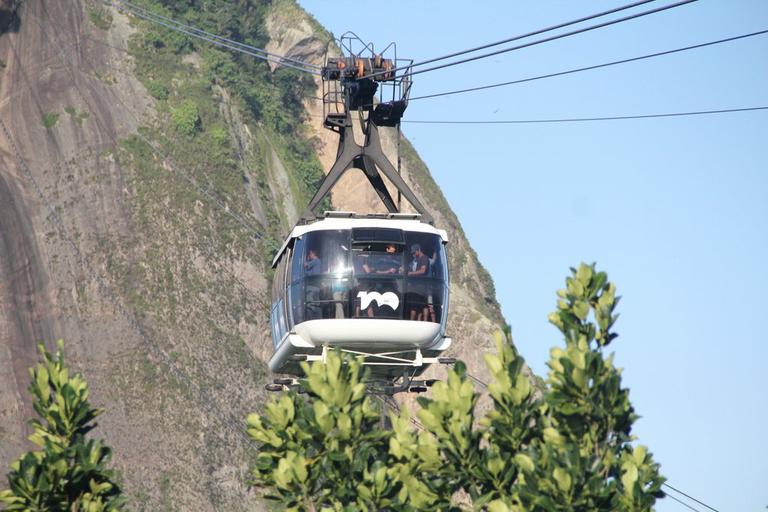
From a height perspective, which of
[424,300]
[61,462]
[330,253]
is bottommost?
[61,462]

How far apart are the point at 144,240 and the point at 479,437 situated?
2477 inches

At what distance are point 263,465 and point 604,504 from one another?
6155 mm

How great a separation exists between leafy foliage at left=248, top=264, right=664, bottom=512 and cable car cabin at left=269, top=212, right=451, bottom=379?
402 inches

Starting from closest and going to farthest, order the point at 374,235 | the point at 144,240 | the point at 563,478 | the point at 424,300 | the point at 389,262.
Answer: the point at 563,478
the point at 374,235
the point at 389,262
the point at 424,300
the point at 144,240

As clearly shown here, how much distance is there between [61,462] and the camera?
21438mm

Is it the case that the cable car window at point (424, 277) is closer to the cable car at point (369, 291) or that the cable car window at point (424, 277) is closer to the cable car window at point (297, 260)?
the cable car at point (369, 291)

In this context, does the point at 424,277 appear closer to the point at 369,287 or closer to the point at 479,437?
the point at 369,287

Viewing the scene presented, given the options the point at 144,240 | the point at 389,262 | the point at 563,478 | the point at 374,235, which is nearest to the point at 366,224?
the point at 374,235

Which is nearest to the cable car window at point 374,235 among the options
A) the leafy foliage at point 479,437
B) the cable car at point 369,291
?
the cable car at point 369,291

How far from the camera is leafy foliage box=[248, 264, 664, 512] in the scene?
819 inches

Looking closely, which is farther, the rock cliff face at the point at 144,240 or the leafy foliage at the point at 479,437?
the rock cliff face at the point at 144,240

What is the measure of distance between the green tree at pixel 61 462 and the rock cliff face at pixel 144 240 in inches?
1779

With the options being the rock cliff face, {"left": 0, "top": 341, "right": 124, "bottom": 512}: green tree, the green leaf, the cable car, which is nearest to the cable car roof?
the cable car

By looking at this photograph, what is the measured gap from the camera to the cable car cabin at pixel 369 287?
109 feet
